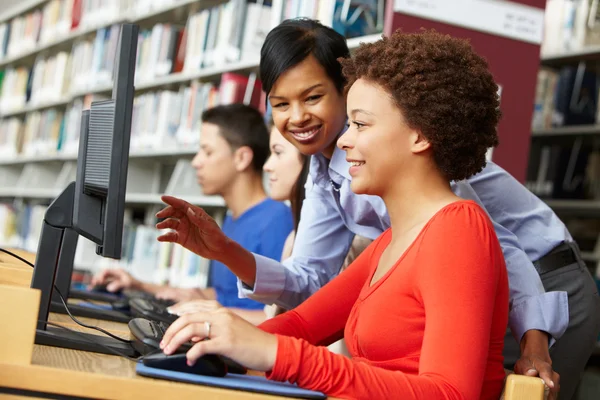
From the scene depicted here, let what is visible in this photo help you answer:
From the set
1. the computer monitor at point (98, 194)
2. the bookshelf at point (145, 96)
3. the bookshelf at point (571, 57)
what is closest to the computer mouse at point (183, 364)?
the computer monitor at point (98, 194)

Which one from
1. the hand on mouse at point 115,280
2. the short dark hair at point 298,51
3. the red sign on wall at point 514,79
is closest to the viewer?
the short dark hair at point 298,51

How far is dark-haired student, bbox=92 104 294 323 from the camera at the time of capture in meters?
3.09

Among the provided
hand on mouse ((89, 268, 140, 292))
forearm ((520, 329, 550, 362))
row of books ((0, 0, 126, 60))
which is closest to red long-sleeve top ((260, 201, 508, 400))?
forearm ((520, 329, 550, 362))

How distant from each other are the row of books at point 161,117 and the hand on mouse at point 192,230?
2.00 metres

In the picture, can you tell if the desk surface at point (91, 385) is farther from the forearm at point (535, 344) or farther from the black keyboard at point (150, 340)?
the forearm at point (535, 344)

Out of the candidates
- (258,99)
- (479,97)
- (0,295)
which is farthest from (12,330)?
(258,99)

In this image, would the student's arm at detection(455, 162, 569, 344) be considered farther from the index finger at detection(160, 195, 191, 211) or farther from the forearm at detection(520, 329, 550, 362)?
the index finger at detection(160, 195, 191, 211)

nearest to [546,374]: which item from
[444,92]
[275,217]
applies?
[444,92]

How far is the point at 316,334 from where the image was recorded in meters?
1.49

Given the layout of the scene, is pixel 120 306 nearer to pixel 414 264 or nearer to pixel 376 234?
pixel 376 234

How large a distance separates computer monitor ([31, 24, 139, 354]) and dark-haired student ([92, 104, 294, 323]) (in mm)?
1760

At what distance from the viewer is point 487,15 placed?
8.71 feet

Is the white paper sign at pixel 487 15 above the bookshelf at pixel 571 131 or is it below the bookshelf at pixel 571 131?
above

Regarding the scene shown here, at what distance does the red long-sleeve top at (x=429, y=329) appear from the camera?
1.05 meters
